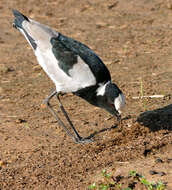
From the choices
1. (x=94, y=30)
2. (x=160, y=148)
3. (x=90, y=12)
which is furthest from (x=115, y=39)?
(x=160, y=148)

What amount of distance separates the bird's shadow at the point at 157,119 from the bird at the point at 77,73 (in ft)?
1.57

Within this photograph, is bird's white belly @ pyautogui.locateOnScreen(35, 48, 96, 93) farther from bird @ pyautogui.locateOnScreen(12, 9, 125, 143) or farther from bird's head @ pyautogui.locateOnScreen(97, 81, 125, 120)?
bird's head @ pyautogui.locateOnScreen(97, 81, 125, 120)

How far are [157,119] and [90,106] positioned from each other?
126 cm

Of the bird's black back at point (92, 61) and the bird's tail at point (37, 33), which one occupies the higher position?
the bird's tail at point (37, 33)

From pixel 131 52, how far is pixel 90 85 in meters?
3.38

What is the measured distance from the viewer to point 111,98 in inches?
250

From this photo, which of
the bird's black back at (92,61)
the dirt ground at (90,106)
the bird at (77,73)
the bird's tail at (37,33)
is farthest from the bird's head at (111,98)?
the bird's tail at (37,33)

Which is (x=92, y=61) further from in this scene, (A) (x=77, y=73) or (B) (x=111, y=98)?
(B) (x=111, y=98)

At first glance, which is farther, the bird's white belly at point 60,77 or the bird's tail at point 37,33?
the bird's tail at point 37,33

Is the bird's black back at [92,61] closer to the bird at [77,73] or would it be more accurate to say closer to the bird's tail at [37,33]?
the bird at [77,73]

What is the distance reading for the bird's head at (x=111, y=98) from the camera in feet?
20.6

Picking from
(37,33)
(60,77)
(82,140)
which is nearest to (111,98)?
(82,140)

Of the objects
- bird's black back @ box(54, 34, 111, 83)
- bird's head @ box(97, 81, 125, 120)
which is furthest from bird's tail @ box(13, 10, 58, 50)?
bird's head @ box(97, 81, 125, 120)

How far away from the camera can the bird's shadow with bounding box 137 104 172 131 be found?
21.4 ft
